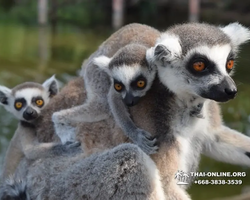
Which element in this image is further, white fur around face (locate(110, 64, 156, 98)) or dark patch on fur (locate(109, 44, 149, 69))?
dark patch on fur (locate(109, 44, 149, 69))

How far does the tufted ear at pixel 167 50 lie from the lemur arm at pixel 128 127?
630 mm

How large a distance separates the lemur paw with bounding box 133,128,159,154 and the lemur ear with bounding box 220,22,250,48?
108 cm

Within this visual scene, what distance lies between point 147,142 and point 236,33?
4.07 ft

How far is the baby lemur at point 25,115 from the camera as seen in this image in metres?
5.03

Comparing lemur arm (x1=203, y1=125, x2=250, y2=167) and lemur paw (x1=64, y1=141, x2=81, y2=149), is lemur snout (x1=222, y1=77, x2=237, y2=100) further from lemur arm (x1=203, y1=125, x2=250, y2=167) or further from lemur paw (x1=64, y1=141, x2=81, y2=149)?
lemur paw (x1=64, y1=141, x2=81, y2=149)

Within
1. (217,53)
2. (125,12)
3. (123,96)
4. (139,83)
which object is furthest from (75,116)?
(125,12)

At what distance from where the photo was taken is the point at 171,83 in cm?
412

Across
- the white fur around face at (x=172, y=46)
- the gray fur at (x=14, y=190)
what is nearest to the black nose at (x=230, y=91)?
the white fur around face at (x=172, y=46)

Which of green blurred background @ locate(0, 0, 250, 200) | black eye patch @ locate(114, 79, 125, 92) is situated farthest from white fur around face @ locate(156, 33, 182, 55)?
green blurred background @ locate(0, 0, 250, 200)

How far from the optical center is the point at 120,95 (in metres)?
4.73

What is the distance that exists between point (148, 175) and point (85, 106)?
3.80 feet

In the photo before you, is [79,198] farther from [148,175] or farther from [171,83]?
[171,83]

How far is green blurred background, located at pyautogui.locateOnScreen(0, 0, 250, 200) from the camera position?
10.6 metres

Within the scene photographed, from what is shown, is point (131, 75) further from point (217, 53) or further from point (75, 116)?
point (217, 53)
